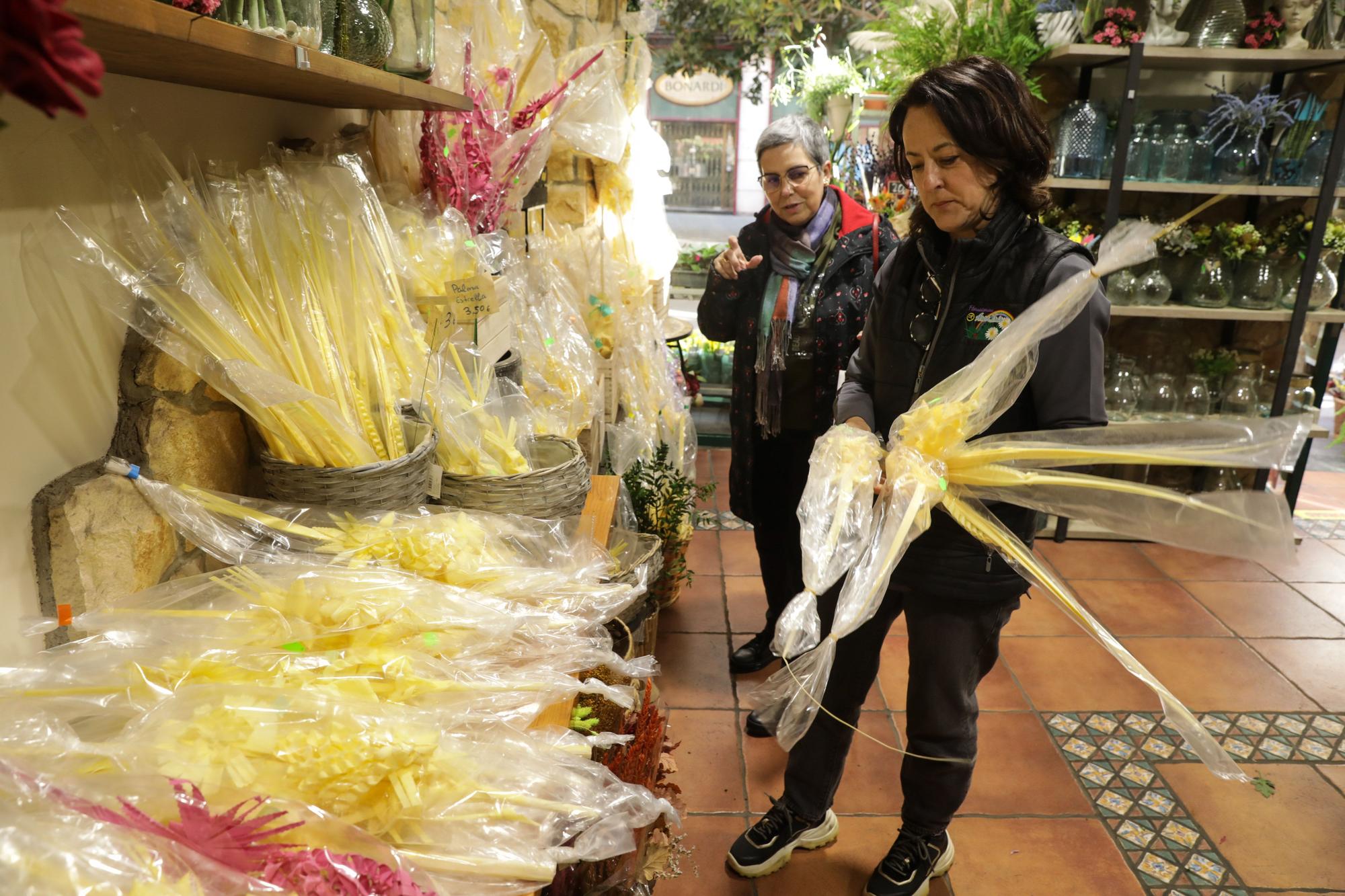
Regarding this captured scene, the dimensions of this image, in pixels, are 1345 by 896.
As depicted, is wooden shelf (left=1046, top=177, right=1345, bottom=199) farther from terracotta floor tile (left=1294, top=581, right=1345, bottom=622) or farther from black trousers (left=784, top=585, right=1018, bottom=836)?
black trousers (left=784, top=585, right=1018, bottom=836)

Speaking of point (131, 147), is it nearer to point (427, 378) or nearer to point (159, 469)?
point (159, 469)

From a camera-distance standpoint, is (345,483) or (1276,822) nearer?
(345,483)

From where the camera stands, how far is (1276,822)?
6.85ft

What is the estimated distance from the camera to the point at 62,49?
318 millimetres

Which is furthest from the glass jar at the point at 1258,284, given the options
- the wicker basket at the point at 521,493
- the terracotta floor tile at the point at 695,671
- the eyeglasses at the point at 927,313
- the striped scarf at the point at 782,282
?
the wicker basket at the point at 521,493

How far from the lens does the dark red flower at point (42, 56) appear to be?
0.31m

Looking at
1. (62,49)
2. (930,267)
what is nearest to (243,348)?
(62,49)

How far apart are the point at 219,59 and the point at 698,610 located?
249 centimetres

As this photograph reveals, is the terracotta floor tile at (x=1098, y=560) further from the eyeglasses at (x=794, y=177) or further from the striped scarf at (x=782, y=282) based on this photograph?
the eyeglasses at (x=794, y=177)

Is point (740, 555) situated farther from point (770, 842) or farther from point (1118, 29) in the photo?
point (1118, 29)

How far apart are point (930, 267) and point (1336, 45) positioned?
298 cm

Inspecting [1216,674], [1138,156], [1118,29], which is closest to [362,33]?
[1216,674]

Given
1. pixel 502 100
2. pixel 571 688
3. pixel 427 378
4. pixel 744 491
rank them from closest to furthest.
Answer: pixel 571 688
pixel 427 378
pixel 502 100
pixel 744 491

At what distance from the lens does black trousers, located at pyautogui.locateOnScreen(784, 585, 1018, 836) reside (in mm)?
1577
